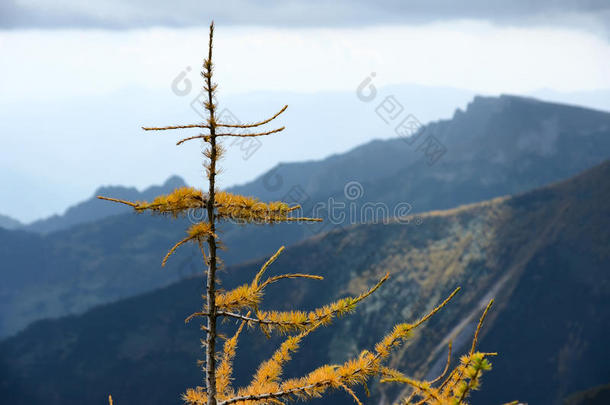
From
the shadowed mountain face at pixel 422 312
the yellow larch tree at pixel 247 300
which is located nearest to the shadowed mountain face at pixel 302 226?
the shadowed mountain face at pixel 422 312

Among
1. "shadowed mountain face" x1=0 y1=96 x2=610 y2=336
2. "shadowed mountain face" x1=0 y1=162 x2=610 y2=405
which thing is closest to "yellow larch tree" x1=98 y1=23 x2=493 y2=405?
"shadowed mountain face" x1=0 y1=162 x2=610 y2=405

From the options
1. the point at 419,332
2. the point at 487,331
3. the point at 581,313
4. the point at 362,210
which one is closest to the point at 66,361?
the point at 419,332

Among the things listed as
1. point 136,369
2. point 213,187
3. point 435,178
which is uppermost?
point 435,178

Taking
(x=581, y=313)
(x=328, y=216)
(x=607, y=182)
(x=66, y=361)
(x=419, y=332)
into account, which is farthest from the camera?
(x=328, y=216)

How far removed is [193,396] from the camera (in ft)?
24.4

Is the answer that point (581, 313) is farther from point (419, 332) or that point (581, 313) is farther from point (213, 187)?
point (213, 187)

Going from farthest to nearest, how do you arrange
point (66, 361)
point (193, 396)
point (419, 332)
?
point (66, 361) → point (419, 332) → point (193, 396)

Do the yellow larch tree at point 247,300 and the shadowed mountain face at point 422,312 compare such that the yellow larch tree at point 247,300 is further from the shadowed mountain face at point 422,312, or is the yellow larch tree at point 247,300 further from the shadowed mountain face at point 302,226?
the shadowed mountain face at point 302,226

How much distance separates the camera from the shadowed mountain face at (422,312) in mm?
77688

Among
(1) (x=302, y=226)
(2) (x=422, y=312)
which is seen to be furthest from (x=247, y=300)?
(1) (x=302, y=226)

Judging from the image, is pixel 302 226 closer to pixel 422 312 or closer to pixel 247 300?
pixel 422 312

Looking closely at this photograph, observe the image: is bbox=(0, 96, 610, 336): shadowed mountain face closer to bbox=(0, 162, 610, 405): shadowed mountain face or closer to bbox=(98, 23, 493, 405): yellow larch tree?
bbox=(0, 162, 610, 405): shadowed mountain face

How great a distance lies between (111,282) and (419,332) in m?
128

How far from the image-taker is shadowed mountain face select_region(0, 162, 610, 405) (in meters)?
77.7
